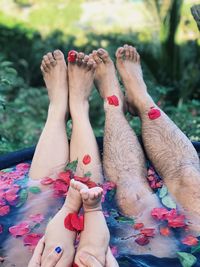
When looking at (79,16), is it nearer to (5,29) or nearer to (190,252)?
(5,29)

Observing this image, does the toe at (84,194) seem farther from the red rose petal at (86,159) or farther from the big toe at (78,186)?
the red rose petal at (86,159)

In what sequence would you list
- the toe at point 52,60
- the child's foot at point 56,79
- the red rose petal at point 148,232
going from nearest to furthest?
the red rose petal at point 148,232, the child's foot at point 56,79, the toe at point 52,60

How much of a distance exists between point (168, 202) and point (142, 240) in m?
0.26

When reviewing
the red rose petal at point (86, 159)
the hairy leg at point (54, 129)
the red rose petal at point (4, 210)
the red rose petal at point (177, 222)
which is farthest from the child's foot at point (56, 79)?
the red rose petal at point (177, 222)

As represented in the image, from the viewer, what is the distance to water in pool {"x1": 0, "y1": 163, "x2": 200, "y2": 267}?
1701 millimetres

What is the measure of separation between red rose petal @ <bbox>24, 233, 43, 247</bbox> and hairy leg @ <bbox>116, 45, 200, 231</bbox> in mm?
608

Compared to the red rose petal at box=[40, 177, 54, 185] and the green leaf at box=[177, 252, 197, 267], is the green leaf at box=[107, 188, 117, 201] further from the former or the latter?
the green leaf at box=[177, 252, 197, 267]

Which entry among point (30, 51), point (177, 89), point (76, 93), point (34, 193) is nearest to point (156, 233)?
point (34, 193)

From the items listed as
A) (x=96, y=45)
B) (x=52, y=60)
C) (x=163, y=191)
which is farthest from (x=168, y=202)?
(x=96, y=45)

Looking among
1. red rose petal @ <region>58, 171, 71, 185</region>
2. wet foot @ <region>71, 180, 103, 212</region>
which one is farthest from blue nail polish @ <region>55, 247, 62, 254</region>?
red rose petal @ <region>58, 171, 71, 185</region>

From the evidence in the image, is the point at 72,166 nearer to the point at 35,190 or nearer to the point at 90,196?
the point at 35,190

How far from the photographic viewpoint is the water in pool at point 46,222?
170 cm

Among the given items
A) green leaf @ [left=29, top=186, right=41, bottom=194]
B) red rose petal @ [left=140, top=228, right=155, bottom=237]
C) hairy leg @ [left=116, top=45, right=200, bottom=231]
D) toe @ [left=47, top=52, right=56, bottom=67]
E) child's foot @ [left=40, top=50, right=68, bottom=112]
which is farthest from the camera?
toe @ [left=47, top=52, right=56, bottom=67]

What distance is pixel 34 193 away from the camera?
2.10 meters
